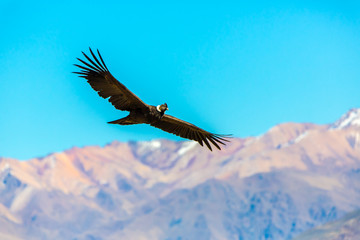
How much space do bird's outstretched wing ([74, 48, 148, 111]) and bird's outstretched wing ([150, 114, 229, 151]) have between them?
2963mm

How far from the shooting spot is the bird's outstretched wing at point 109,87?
81.3 ft

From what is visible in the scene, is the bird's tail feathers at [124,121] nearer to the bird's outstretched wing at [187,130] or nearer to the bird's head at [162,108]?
the bird's head at [162,108]

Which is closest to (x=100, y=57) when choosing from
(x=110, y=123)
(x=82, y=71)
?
(x=82, y=71)

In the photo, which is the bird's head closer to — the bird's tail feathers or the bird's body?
the bird's body

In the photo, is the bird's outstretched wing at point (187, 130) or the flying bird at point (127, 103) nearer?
the flying bird at point (127, 103)

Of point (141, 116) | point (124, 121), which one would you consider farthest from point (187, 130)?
point (124, 121)

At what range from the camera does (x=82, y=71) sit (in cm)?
2506

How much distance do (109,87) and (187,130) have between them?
5.78 m

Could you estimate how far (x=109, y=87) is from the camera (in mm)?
25359

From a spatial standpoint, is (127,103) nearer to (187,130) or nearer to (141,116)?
(141,116)

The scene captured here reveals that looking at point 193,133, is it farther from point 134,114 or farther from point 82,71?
point 82,71

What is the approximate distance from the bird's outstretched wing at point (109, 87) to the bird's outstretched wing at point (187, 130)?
2963mm

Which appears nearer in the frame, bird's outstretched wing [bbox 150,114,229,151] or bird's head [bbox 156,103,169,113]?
bird's head [bbox 156,103,169,113]

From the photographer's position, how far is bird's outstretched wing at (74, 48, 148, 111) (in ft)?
81.3
